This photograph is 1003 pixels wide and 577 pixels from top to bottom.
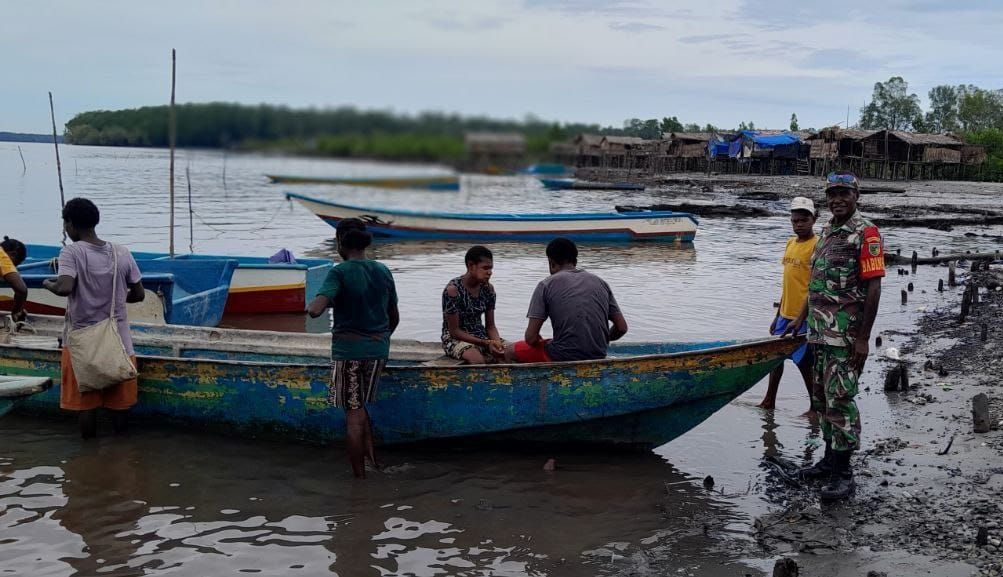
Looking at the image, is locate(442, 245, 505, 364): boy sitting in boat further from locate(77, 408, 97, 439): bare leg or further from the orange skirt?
locate(77, 408, 97, 439): bare leg

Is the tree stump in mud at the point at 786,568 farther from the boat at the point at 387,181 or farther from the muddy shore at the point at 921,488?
the boat at the point at 387,181

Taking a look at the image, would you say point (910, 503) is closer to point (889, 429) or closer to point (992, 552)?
point (992, 552)

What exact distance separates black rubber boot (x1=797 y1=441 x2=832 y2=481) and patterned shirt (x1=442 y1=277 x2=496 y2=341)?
214cm

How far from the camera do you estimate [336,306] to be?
179 inches

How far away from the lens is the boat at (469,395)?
479 cm

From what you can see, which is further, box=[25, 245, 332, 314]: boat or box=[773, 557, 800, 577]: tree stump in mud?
box=[25, 245, 332, 314]: boat

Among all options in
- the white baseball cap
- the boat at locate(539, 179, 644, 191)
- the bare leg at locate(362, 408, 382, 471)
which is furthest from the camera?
the boat at locate(539, 179, 644, 191)

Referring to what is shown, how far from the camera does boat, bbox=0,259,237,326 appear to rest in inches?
313

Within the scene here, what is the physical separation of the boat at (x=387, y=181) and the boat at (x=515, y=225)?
627 inches

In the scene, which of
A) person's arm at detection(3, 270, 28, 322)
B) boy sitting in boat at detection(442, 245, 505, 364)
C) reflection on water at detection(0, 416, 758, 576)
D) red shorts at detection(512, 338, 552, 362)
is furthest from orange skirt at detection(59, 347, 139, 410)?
red shorts at detection(512, 338, 552, 362)

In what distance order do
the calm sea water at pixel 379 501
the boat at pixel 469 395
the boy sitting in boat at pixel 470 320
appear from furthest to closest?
1. the boy sitting in boat at pixel 470 320
2. the boat at pixel 469 395
3. the calm sea water at pixel 379 501

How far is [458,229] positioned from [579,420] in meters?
15.7

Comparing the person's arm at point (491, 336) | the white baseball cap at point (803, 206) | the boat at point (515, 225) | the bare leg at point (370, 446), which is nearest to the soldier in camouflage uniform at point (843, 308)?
the white baseball cap at point (803, 206)

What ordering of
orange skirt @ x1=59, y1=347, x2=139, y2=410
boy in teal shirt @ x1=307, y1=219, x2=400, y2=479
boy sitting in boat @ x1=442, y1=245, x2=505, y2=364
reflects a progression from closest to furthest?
boy in teal shirt @ x1=307, y1=219, x2=400, y2=479 < orange skirt @ x1=59, y1=347, x2=139, y2=410 < boy sitting in boat @ x1=442, y1=245, x2=505, y2=364
